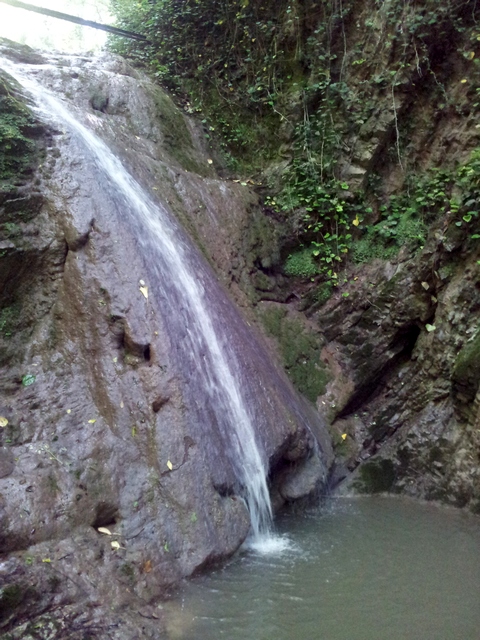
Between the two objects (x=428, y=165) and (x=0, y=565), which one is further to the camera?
(x=428, y=165)

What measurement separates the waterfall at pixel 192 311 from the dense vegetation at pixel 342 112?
2600 mm

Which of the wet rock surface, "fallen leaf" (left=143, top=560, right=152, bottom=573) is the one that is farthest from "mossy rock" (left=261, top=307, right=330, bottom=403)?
"fallen leaf" (left=143, top=560, right=152, bottom=573)

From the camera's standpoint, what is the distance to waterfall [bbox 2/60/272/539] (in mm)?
4793

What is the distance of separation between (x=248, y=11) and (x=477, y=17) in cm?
388

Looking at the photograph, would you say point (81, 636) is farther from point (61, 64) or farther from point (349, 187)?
point (61, 64)

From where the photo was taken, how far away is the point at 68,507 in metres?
3.78

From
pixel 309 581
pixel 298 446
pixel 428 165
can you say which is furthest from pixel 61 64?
pixel 309 581

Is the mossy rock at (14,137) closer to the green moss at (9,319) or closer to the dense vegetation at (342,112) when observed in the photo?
the green moss at (9,319)

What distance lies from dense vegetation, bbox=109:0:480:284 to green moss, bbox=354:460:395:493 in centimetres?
278

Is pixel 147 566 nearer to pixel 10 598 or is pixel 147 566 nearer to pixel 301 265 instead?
pixel 10 598

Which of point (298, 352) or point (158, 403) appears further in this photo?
point (298, 352)

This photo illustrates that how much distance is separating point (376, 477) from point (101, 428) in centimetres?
379

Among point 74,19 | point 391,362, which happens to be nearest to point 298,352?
point 391,362

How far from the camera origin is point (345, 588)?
3.90 meters
